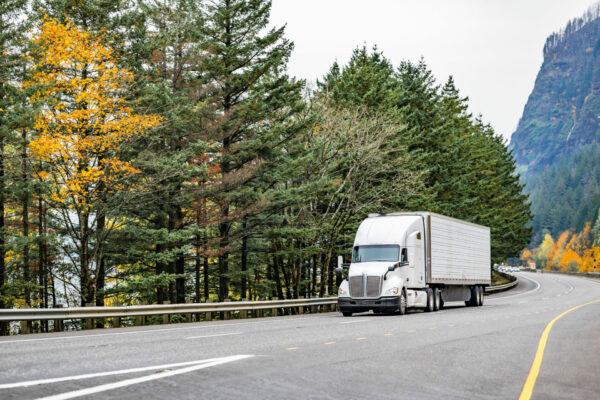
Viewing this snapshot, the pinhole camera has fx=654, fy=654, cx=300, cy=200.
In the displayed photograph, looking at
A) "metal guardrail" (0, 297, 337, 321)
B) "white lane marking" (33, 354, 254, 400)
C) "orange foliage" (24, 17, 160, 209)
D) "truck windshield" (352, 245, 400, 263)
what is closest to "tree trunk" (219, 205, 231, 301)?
"metal guardrail" (0, 297, 337, 321)

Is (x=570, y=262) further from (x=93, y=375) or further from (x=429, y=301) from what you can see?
(x=93, y=375)

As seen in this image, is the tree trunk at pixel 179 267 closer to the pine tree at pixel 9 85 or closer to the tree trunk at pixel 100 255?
the tree trunk at pixel 100 255

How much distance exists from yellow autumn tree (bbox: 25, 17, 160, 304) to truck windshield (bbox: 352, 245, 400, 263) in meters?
9.28

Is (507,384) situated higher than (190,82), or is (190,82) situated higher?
(190,82)

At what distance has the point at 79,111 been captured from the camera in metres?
23.7

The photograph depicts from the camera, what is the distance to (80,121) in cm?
2433

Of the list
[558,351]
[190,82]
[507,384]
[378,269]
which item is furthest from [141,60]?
[507,384]

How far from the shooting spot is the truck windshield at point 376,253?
25.6 metres

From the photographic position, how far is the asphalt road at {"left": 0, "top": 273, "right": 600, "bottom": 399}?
677 cm

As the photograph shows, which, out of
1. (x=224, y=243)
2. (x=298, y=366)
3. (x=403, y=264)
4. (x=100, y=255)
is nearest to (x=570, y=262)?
(x=224, y=243)

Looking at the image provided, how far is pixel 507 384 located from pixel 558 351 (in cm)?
460

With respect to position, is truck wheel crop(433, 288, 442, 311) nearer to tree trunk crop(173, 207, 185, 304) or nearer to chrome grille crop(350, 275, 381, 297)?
chrome grille crop(350, 275, 381, 297)

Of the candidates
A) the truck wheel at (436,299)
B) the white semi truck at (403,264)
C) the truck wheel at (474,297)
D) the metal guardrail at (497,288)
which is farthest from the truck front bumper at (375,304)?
the metal guardrail at (497,288)

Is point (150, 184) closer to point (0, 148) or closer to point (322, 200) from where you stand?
point (0, 148)
